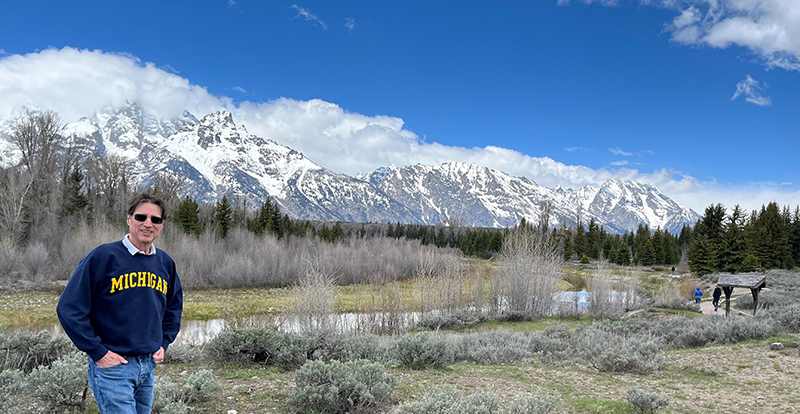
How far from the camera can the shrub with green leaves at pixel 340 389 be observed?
567cm

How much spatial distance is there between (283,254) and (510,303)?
23446 mm

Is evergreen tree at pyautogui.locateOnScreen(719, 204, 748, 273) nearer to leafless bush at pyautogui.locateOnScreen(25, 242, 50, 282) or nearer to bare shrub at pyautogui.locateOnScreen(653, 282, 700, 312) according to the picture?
bare shrub at pyautogui.locateOnScreen(653, 282, 700, 312)

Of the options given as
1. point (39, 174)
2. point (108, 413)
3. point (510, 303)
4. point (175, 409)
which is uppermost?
point (39, 174)

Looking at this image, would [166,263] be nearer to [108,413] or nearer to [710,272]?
[108,413]

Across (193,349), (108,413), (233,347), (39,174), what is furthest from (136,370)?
(39,174)

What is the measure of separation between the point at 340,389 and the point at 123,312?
3.28m

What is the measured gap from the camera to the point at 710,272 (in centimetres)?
4109

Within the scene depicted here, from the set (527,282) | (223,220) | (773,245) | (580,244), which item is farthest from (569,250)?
(223,220)

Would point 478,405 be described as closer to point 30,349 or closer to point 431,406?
point 431,406

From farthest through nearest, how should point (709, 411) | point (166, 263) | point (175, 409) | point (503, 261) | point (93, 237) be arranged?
point (93, 237), point (503, 261), point (709, 411), point (175, 409), point (166, 263)

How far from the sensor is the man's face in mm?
3318

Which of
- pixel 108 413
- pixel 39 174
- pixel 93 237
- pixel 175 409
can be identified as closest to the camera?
pixel 108 413

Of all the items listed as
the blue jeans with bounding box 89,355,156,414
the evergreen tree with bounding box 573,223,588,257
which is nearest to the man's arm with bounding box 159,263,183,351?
the blue jeans with bounding box 89,355,156,414

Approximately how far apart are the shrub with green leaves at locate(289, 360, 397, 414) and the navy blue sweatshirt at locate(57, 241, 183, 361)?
270 centimetres
